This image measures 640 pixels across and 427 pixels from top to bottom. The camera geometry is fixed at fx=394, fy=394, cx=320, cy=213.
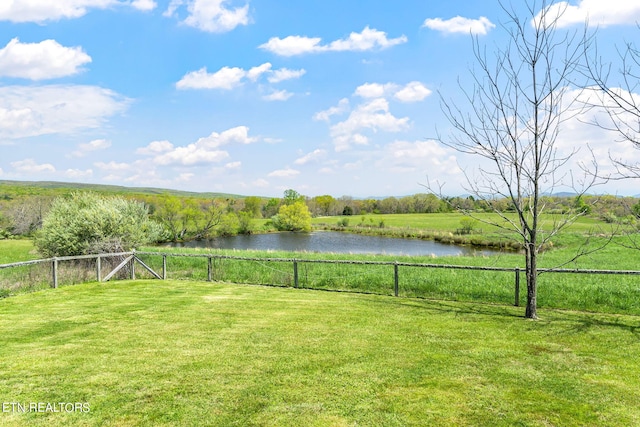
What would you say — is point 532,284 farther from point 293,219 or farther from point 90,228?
point 293,219

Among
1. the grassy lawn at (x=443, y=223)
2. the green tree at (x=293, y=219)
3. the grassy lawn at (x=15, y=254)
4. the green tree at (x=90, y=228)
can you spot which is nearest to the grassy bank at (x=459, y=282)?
the green tree at (x=90, y=228)

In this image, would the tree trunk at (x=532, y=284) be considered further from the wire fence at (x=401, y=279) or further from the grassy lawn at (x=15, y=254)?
the grassy lawn at (x=15, y=254)

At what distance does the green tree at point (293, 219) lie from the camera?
63.0m

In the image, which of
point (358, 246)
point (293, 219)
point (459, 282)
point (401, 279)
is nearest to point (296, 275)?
point (401, 279)

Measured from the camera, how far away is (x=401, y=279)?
1291 centimetres

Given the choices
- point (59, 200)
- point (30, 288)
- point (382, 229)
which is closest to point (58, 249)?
point (59, 200)

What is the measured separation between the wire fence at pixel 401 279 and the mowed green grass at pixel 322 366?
1.85 meters

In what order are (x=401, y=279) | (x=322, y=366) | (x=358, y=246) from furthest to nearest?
1. (x=358, y=246)
2. (x=401, y=279)
3. (x=322, y=366)

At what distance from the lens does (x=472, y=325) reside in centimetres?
711

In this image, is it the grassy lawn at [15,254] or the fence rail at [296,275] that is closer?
the fence rail at [296,275]

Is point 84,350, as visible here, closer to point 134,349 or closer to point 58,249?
point 134,349

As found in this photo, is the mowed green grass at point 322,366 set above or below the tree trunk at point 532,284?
below

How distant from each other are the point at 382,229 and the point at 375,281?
4580cm

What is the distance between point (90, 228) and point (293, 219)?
1801 inches
